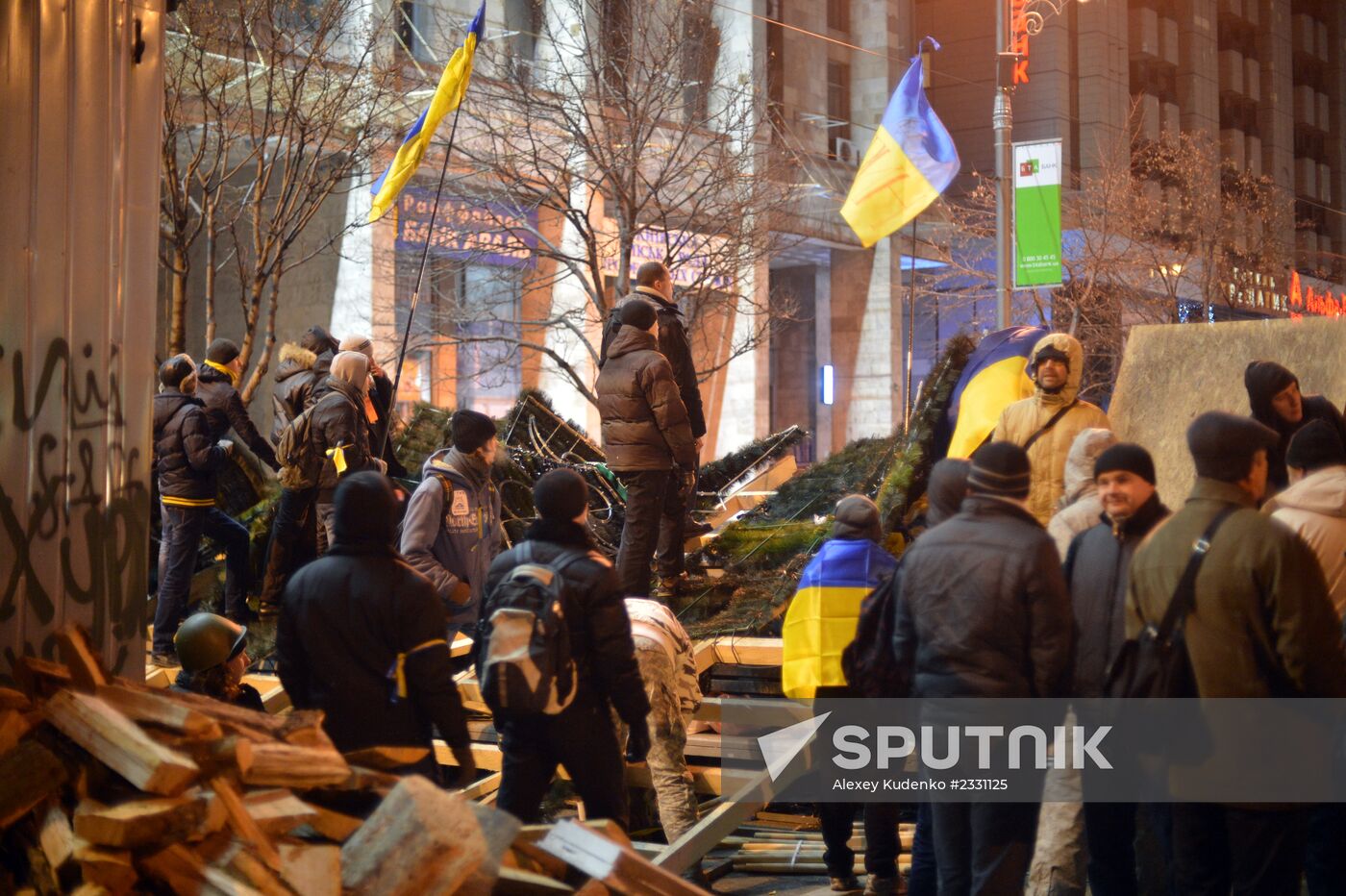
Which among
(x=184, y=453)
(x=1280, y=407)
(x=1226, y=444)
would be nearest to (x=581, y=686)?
(x=1226, y=444)

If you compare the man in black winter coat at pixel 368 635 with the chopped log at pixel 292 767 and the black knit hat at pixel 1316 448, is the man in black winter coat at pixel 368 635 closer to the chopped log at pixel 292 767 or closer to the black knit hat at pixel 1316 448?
the chopped log at pixel 292 767

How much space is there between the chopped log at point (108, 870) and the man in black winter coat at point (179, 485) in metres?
4.65

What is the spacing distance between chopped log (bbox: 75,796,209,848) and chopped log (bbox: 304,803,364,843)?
399 millimetres

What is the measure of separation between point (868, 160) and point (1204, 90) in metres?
41.0

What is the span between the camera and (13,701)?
534 centimetres

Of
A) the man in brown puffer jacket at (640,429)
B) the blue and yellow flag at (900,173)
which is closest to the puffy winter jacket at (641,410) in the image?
the man in brown puffer jacket at (640,429)

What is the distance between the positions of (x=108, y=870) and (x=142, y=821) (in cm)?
19

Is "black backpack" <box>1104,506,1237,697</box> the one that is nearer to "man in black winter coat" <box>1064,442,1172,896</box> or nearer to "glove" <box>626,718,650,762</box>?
"man in black winter coat" <box>1064,442,1172,896</box>

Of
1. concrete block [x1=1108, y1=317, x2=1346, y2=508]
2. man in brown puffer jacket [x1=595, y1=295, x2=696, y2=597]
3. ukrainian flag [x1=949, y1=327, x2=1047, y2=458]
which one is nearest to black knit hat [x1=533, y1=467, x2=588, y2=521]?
man in brown puffer jacket [x1=595, y1=295, x2=696, y2=597]

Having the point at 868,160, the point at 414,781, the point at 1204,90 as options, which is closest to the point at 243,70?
the point at 868,160

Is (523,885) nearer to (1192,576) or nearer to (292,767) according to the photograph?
(292,767)

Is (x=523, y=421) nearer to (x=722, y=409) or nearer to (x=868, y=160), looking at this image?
(x=868, y=160)

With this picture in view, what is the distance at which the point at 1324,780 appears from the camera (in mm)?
5215

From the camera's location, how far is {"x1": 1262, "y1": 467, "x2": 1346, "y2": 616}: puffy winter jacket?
569 cm
